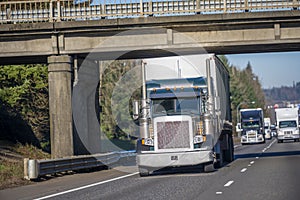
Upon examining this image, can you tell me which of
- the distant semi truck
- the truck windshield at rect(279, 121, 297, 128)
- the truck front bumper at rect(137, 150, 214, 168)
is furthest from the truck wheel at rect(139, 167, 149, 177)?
the truck windshield at rect(279, 121, 297, 128)

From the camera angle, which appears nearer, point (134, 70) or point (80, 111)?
point (80, 111)

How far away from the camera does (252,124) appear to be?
7125 cm

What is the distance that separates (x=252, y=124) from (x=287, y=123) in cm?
368

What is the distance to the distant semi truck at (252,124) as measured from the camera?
7075cm

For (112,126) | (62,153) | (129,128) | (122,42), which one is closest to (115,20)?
(122,42)

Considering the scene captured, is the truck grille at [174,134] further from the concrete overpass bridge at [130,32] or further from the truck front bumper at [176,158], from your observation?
the concrete overpass bridge at [130,32]

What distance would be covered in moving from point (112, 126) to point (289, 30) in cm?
4278

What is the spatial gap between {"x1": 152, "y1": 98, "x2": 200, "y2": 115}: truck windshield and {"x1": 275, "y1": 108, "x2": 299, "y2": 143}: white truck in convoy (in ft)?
158

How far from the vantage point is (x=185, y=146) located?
22734 millimetres

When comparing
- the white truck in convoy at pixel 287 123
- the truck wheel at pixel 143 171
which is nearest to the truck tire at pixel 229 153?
the truck wheel at pixel 143 171

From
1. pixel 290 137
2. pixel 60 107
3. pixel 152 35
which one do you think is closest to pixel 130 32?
pixel 152 35

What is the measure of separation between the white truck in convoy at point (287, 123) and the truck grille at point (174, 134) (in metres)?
49.1

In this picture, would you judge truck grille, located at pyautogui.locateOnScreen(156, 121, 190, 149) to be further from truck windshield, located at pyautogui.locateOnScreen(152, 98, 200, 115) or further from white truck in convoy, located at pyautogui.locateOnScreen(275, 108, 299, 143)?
white truck in convoy, located at pyautogui.locateOnScreen(275, 108, 299, 143)

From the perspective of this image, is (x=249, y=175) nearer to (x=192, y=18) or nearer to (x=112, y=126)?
(x=192, y=18)
